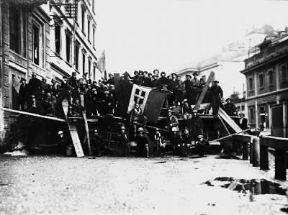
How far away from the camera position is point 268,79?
21.3m

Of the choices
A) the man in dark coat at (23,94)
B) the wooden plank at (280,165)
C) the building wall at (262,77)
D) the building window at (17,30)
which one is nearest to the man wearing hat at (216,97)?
the building wall at (262,77)

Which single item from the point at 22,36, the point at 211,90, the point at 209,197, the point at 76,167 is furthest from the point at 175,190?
the point at 22,36

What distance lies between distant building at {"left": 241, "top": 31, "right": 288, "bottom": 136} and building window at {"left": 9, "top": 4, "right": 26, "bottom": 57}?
979cm

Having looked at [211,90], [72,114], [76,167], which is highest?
[211,90]

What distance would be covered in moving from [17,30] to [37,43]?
2166 mm

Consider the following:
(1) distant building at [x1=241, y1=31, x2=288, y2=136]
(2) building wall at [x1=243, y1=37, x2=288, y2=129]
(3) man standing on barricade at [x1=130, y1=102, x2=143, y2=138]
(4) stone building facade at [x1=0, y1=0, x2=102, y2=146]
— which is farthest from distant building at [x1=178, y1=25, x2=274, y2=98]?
(3) man standing on barricade at [x1=130, y1=102, x2=143, y2=138]

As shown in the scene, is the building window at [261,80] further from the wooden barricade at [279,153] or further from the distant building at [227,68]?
the wooden barricade at [279,153]

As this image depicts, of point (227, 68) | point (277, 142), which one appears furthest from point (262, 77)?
point (277, 142)

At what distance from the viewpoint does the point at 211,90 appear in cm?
1269

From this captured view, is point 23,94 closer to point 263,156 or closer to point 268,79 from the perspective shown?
point 263,156

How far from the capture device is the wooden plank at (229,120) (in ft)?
39.2

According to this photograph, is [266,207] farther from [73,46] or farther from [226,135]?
[73,46]

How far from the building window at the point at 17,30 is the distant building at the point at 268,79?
979 cm

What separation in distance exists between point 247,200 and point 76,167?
4528 mm
